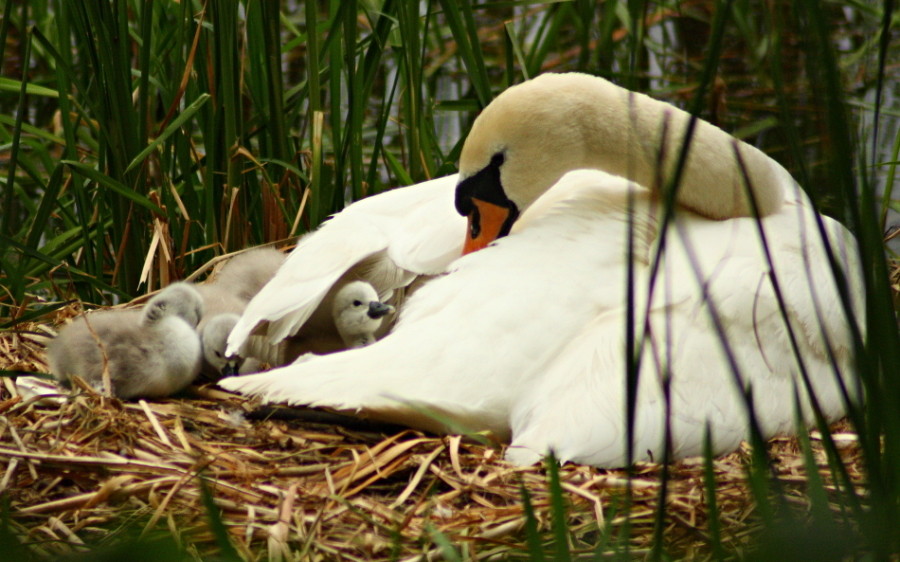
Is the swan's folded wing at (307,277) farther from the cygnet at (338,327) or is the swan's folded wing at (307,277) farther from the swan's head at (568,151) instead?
the swan's head at (568,151)

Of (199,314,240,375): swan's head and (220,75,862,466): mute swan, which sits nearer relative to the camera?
(220,75,862,466): mute swan

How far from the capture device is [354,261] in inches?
113

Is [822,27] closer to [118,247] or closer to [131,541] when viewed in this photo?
[131,541]

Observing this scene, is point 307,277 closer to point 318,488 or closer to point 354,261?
point 354,261

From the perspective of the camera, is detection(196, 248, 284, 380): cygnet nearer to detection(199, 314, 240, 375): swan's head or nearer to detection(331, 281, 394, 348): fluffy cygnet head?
detection(199, 314, 240, 375): swan's head

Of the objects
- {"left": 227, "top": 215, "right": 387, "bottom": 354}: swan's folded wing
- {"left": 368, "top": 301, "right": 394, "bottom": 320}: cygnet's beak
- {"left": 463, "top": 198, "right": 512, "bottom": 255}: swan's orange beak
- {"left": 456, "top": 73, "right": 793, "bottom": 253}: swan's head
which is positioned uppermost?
{"left": 456, "top": 73, "right": 793, "bottom": 253}: swan's head

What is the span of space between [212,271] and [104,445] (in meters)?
1.23

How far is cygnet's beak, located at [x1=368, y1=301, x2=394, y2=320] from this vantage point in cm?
292

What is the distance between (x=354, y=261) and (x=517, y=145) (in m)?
0.52

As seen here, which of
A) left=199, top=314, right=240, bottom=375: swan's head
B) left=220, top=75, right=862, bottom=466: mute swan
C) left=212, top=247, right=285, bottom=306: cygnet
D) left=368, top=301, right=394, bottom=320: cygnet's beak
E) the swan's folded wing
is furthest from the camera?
left=212, top=247, right=285, bottom=306: cygnet

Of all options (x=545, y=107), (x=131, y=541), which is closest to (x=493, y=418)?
(x=545, y=107)

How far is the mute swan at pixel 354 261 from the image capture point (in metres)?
2.81

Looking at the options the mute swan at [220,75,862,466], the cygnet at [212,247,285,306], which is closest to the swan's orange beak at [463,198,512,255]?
the mute swan at [220,75,862,466]

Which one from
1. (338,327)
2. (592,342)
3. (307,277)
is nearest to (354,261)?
(307,277)
